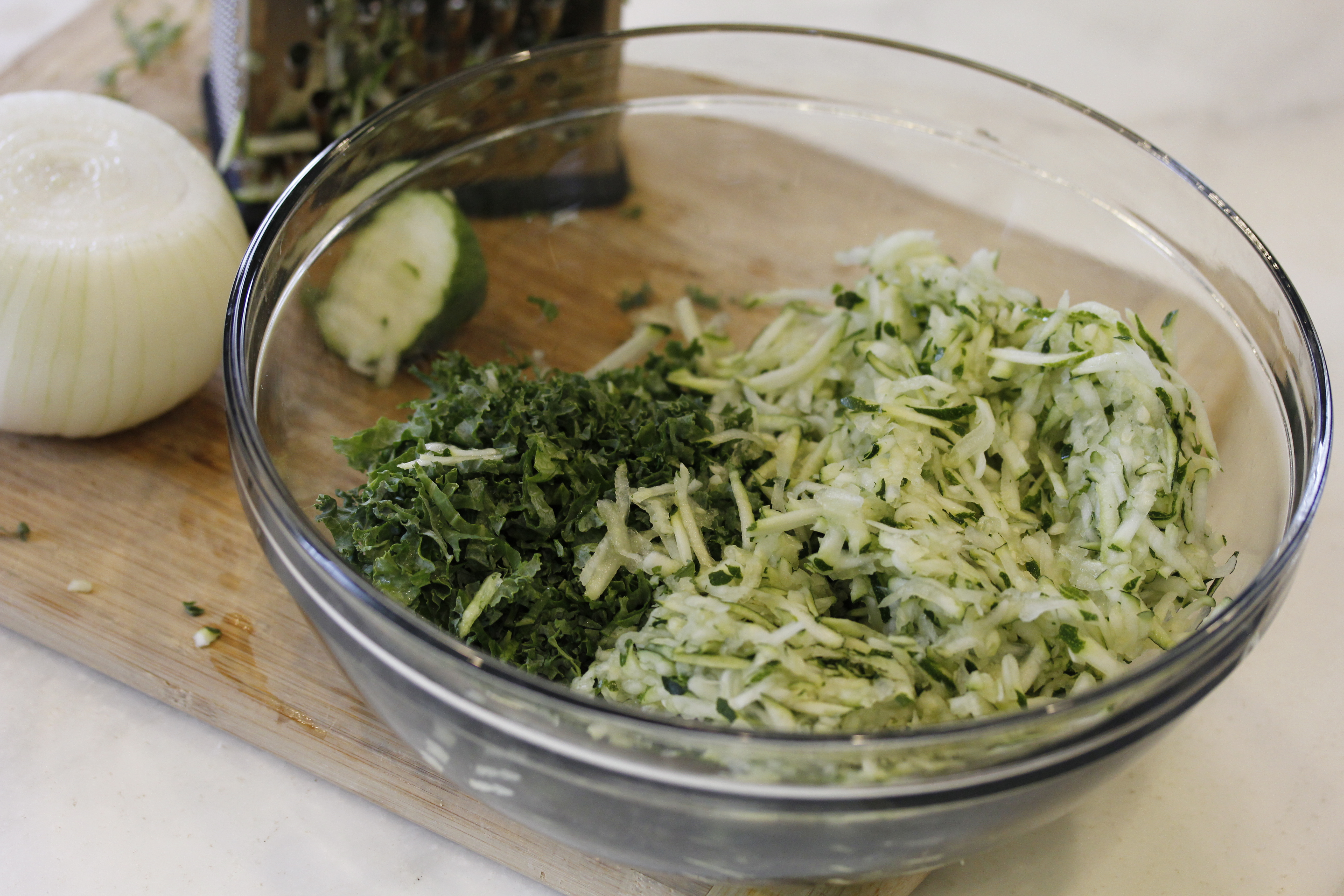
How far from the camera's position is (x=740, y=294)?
189cm

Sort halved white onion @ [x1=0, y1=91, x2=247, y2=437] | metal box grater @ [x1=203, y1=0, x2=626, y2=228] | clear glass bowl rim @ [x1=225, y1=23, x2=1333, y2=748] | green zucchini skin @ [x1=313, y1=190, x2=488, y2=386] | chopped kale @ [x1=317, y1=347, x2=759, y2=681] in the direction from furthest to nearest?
metal box grater @ [x1=203, y1=0, x2=626, y2=228] → green zucchini skin @ [x1=313, y1=190, x2=488, y2=386] → halved white onion @ [x1=0, y1=91, x2=247, y2=437] → chopped kale @ [x1=317, y1=347, x2=759, y2=681] → clear glass bowl rim @ [x1=225, y1=23, x2=1333, y2=748]

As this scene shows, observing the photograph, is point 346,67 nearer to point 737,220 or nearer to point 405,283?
point 405,283

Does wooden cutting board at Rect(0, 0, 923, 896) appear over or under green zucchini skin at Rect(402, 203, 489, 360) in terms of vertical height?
under

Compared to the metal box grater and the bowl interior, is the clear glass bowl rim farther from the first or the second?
the metal box grater

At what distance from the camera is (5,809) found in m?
1.27

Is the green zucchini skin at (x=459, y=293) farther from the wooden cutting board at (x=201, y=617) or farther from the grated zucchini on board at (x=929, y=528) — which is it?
the grated zucchini on board at (x=929, y=528)

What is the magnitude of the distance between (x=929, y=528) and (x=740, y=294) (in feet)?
2.64

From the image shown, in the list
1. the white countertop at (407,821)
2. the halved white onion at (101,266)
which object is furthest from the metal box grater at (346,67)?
the white countertop at (407,821)

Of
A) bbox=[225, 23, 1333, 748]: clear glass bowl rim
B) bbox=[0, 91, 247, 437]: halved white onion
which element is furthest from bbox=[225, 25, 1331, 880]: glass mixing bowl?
bbox=[0, 91, 247, 437]: halved white onion

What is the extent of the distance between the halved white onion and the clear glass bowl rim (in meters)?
0.24

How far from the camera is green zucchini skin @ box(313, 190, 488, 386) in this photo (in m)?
1.57

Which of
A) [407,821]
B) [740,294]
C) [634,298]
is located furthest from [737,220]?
[407,821]

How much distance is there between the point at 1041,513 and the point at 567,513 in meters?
0.58

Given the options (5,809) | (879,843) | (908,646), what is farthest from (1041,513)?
(5,809)
